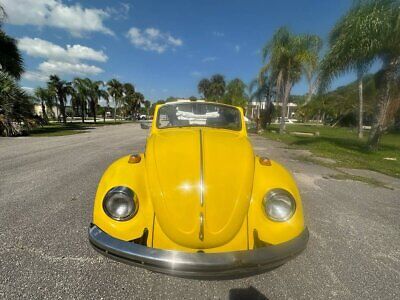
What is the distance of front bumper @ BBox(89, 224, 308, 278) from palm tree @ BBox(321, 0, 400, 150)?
1224 cm

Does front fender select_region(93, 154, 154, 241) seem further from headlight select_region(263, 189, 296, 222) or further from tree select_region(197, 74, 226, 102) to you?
tree select_region(197, 74, 226, 102)

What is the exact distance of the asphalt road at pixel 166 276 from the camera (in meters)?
2.53

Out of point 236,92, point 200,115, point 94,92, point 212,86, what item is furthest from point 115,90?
point 200,115

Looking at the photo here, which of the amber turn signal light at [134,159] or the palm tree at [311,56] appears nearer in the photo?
the amber turn signal light at [134,159]

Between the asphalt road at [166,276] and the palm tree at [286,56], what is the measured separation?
63.7 feet

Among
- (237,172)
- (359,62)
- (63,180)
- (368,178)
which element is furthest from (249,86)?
(237,172)

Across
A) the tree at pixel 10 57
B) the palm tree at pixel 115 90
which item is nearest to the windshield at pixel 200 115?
the tree at pixel 10 57

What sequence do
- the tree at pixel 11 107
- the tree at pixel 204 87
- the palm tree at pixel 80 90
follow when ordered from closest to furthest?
the tree at pixel 11 107 → the palm tree at pixel 80 90 → the tree at pixel 204 87

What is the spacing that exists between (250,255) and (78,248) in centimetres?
215

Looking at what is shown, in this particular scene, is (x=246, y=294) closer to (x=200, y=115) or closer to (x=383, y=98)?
(x=200, y=115)

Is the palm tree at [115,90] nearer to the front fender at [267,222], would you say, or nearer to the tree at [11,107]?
the tree at [11,107]

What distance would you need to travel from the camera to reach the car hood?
2391 millimetres

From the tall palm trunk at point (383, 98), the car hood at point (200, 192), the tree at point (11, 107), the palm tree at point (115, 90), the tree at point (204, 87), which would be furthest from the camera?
the tree at point (204, 87)

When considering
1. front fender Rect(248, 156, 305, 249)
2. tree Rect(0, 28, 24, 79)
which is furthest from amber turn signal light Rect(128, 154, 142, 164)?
tree Rect(0, 28, 24, 79)
